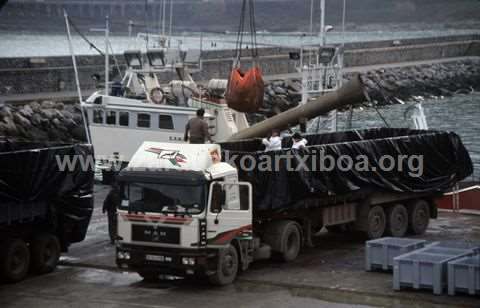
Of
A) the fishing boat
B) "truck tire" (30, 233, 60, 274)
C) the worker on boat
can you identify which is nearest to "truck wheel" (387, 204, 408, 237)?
the worker on boat

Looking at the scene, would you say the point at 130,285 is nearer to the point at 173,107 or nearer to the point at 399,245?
the point at 399,245

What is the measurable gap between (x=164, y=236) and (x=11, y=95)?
39.3 metres

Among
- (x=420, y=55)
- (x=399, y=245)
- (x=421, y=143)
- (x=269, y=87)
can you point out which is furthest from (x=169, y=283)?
(x=420, y=55)

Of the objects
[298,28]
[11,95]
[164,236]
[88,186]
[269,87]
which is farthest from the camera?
[298,28]

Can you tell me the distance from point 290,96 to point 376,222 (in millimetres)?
36534

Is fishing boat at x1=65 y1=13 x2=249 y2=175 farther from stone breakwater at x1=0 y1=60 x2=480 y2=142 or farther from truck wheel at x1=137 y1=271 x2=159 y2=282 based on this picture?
truck wheel at x1=137 y1=271 x2=159 y2=282

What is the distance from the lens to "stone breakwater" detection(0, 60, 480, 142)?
158 feet

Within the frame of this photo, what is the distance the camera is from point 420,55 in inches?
3994

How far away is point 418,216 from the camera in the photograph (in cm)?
2484

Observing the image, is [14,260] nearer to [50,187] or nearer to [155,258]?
[50,187]

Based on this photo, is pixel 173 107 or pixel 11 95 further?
pixel 11 95

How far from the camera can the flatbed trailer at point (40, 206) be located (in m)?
19.0

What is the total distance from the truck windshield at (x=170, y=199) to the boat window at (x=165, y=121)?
1498 cm

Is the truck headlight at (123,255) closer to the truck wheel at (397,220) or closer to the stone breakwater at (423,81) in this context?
the truck wheel at (397,220)
